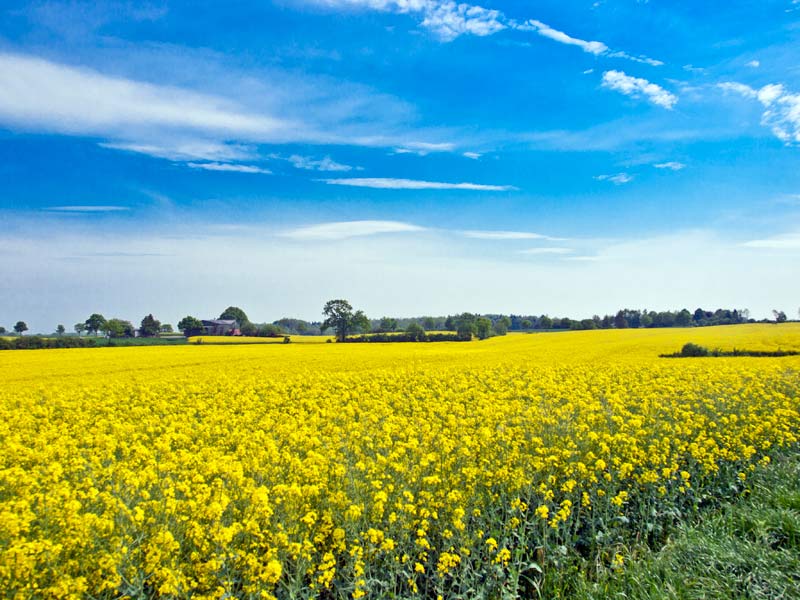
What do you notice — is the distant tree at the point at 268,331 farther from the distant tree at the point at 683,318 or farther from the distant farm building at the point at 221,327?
the distant tree at the point at 683,318

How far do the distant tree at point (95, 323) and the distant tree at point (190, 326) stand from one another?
1439cm

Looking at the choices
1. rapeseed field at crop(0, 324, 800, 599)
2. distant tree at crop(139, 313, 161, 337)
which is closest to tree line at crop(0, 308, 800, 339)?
distant tree at crop(139, 313, 161, 337)

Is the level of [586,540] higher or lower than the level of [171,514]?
lower

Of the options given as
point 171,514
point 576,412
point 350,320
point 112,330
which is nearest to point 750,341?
point 576,412

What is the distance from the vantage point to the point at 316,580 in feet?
15.7

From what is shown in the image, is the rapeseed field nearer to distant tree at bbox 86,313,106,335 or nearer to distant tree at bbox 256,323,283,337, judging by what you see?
distant tree at bbox 256,323,283,337

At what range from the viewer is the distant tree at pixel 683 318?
110m

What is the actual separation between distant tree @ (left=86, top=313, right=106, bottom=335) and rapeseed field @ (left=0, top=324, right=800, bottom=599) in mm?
93935

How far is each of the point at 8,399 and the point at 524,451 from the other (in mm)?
16422

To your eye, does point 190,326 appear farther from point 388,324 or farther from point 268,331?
point 388,324

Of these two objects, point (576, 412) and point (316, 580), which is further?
point (576, 412)

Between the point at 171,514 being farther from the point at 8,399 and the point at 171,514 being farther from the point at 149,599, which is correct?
the point at 8,399

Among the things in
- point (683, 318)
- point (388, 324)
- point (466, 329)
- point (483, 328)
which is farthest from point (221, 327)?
point (683, 318)

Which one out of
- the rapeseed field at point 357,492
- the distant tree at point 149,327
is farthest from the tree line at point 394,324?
the rapeseed field at point 357,492
